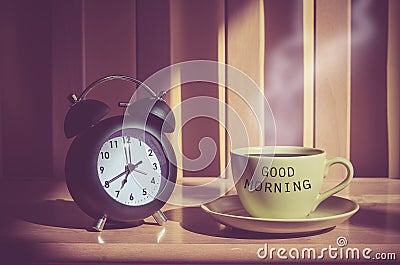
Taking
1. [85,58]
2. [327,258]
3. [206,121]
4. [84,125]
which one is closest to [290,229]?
[327,258]

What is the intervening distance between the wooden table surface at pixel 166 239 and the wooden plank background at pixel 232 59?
1.16 feet

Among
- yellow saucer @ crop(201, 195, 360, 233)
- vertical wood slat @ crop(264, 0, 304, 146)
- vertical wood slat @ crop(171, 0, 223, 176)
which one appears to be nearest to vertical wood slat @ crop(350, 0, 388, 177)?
vertical wood slat @ crop(264, 0, 304, 146)

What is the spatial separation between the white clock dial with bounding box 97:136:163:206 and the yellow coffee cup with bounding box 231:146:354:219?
120 millimetres

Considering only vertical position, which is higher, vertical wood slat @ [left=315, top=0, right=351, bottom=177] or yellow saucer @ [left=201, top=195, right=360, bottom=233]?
vertical wood slat @ [left=315, top=0, right=351, bottom=177]

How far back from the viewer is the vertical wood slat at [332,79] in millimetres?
1237

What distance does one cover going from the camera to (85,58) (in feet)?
4.22

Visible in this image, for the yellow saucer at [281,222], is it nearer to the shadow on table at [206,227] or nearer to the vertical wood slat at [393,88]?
the shadow on table at [206,227]

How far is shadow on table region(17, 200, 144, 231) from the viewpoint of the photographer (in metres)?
0.86

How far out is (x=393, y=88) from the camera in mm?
1256

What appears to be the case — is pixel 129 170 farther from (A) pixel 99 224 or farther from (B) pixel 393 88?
(B) pixel 393 88

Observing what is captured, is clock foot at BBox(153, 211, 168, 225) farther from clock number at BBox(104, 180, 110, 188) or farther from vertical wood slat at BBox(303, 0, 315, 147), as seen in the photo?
vertical wood slat at BBox(303, 0, 315, 147)

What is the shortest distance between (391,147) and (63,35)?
29.2 inches

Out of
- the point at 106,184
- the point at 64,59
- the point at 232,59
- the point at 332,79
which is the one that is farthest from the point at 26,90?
the point at 332,79

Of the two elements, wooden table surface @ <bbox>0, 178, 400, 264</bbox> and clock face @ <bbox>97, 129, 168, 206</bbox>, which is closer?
wooden table surface @ <bbox>0, 178, 400, 264</bbox>
